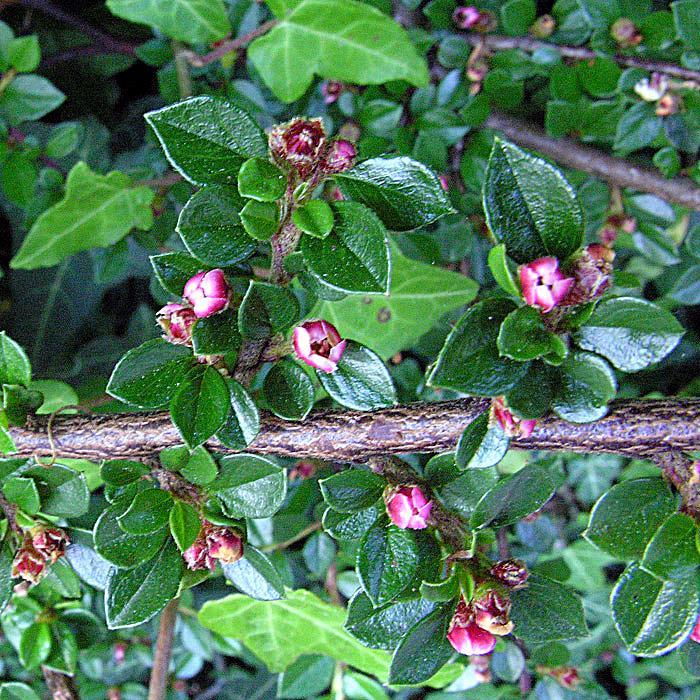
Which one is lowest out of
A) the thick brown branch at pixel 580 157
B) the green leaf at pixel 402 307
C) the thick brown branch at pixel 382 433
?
the green leaf at pixel 402 307

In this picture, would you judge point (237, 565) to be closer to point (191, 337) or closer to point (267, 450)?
point (267, 450)

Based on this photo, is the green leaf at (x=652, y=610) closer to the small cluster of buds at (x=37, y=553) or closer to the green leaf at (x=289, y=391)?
the green leaf at (x=289, y=391)

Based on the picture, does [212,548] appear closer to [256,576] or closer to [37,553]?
[256,576]

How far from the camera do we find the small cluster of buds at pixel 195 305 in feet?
1.88

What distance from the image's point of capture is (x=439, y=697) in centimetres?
130

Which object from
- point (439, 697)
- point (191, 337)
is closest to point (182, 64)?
point (191, 337)

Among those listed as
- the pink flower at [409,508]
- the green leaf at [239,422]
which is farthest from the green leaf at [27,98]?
the pink flower at [409,508]

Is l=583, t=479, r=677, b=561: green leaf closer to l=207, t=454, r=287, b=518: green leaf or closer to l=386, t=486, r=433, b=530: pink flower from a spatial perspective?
l=386, t=486, r=433, b=530: pink flower

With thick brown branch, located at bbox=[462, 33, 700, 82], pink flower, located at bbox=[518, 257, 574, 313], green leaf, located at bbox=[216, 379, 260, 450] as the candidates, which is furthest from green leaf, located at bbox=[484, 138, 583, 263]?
thick brown branch, located at bbox=[462, 33, 700, 82]

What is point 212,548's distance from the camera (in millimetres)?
657

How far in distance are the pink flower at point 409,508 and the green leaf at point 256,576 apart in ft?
0.42

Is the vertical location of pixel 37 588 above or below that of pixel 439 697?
above

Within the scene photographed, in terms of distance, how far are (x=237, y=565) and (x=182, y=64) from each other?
2.76 ft

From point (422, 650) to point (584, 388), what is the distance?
255mm
